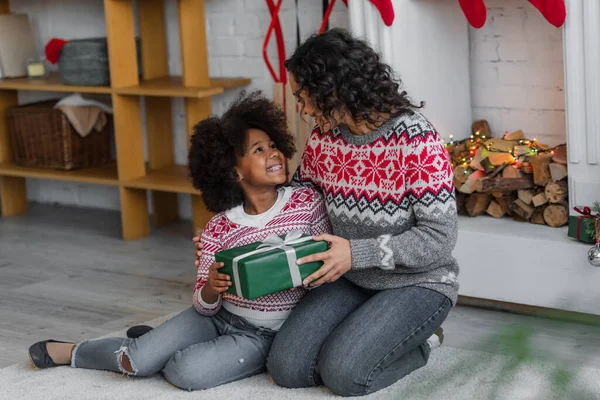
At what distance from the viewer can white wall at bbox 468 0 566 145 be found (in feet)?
8.67

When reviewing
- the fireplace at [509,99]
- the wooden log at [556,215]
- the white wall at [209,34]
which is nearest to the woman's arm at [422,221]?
the fireplace at [509,99]

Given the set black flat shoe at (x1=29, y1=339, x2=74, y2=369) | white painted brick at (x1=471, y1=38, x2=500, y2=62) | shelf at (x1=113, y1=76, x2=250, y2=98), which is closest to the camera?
black flat shoe at (x1=29, y1=339, x2=74, y2=369)

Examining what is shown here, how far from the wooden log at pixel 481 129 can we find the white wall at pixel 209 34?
0.67m

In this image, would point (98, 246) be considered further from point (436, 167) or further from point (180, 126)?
point (436, 167)

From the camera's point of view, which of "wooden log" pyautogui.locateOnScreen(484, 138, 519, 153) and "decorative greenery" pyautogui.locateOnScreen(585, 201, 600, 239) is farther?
"wooden log" pyautogui.locateOnScreen(484, 138, 519, 153)

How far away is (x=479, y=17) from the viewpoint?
2377mm

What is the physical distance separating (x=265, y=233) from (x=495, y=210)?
877mm

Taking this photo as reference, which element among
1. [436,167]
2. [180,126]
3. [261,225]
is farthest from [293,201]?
[180,126]

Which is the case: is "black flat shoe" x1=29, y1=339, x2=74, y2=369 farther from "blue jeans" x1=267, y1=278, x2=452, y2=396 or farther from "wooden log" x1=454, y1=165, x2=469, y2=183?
"wooden log" x1=454, y1=165, x2=469, y2=183

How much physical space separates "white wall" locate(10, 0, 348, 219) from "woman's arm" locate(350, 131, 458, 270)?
58.4 inches

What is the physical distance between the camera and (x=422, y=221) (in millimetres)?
1773

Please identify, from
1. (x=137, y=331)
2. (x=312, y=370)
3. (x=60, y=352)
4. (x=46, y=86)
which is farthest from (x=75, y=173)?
(x=312, y=370)

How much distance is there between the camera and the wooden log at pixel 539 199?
240 cm

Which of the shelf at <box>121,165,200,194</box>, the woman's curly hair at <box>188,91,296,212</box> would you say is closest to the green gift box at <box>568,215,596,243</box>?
the woman's curly hair at <box>188,91,296,212</box>
